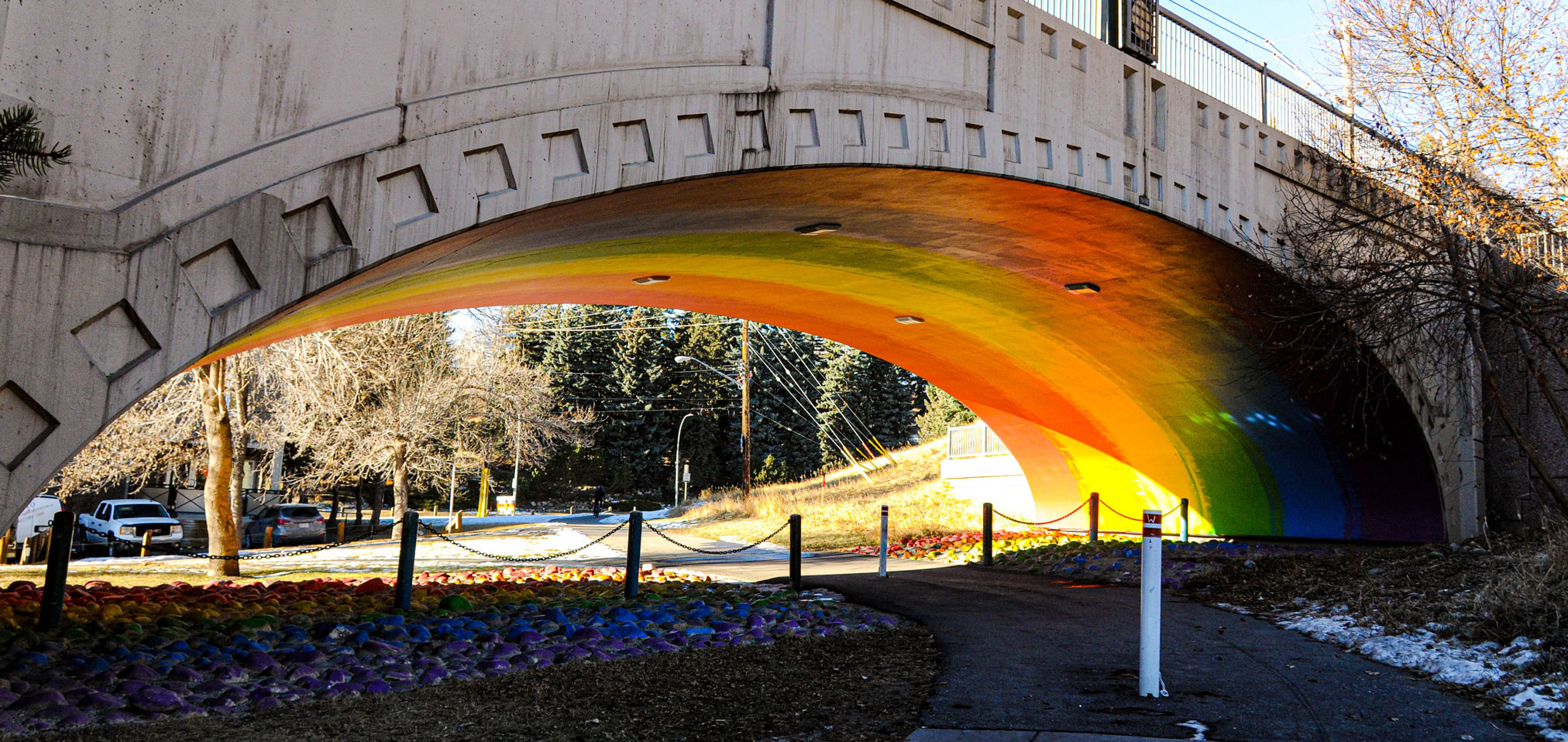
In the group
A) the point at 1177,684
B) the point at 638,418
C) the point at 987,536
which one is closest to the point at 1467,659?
the point at 1177,684

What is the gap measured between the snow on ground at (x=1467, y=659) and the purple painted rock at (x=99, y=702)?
7.19 meters

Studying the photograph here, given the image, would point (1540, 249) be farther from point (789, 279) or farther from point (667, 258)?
point (667, 258)

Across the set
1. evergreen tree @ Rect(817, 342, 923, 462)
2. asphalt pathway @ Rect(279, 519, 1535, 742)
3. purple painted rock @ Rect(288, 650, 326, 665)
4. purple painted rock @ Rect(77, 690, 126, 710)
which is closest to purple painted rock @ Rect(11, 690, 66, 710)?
purple painted rock @ Rect(77, 690, 126, 710)

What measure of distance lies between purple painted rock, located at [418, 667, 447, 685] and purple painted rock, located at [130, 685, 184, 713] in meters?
1.37

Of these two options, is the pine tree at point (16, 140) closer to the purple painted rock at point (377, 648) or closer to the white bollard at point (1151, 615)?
the purple painted rock at point (377, 648)

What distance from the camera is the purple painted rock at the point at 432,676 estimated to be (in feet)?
21.5

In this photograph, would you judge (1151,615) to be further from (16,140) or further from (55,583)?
(55,583)

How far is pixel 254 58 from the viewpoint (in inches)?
222

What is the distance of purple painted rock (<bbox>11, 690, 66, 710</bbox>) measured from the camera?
5207mm

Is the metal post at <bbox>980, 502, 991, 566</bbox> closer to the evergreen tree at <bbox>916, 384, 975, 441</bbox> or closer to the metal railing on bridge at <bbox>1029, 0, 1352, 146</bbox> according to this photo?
the metal railing on bridge at <bbox>1029, 0, 1352, 146</bbox>

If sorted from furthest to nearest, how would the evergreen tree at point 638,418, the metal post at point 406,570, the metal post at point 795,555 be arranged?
the evergreen tree at point 638,418 → the metal post at point 795,555 → the metal post at point 406,570

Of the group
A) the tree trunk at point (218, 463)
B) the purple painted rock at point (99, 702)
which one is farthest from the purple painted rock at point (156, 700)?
the tree trunk at point (218, 463)

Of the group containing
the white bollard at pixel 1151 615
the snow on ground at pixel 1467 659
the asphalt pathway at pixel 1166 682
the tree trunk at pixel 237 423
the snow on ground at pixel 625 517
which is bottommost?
the snow on ground at pixel 625 517

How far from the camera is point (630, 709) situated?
582 centimetres
